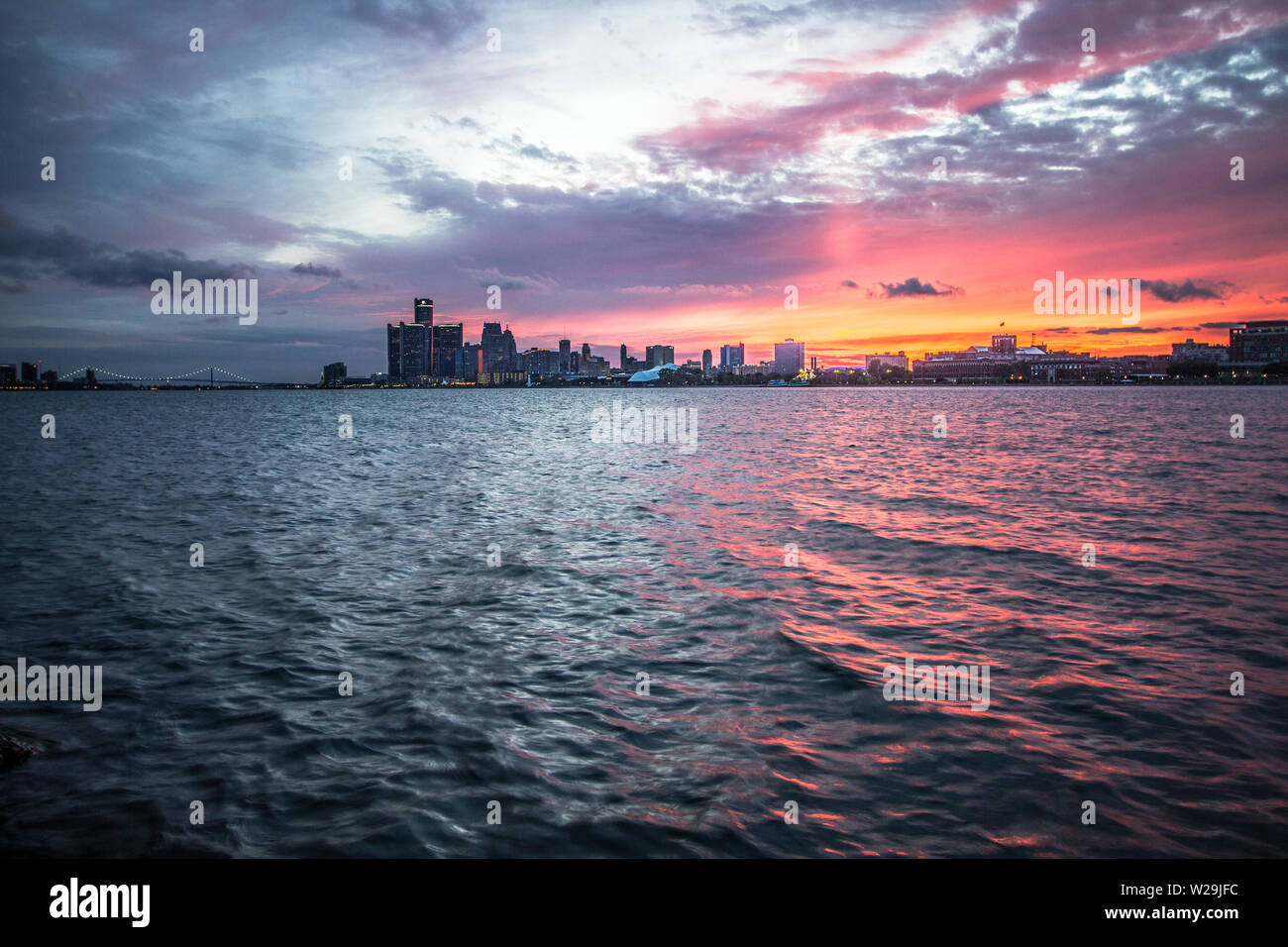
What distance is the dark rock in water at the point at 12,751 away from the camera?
8594mm

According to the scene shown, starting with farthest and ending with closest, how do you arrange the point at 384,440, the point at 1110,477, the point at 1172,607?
1. the point at 384,440
2. the point at 1110,477
3. the point at 1172,607

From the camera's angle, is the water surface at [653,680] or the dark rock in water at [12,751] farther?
the dark rock in water at [12,751]

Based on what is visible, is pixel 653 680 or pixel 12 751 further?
pixel 653 680

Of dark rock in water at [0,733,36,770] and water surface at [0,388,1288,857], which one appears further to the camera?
dark rock in water at [0,733,36,770]

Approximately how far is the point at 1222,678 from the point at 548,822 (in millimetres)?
11013

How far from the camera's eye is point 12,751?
8.77m

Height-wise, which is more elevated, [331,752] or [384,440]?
[384,440]

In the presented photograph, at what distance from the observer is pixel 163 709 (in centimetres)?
1034

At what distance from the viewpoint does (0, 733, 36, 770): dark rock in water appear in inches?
338

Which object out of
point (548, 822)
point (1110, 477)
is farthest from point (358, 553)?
point (1110, 477)

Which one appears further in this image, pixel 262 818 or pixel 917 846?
pixel 262 818

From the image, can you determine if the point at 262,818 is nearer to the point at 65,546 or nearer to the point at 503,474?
the point at 65,546
